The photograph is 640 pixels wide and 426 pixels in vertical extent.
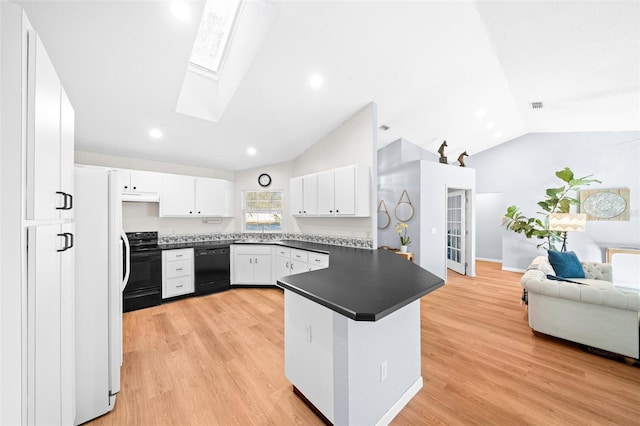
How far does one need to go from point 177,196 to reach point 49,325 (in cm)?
361

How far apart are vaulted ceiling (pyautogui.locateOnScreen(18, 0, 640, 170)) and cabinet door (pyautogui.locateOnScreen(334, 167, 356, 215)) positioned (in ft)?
2.81

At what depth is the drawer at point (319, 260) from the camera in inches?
134

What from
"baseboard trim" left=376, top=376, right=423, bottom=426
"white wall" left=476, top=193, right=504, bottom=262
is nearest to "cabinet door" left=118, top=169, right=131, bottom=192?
"baseboard trim" left=376, top=376, right=423, bottom=426

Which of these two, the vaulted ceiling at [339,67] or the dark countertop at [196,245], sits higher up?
the vaulted ceiling at [339,67]

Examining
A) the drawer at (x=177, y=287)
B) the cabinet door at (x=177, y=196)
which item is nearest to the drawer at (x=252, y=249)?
the drawer at (x=177, y=287)

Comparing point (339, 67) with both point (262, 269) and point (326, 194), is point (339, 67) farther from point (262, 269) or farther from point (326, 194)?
point (262, 269)

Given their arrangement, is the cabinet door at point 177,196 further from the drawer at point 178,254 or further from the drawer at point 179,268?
the drawer at point 179,268

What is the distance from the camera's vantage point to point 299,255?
13.0 ft

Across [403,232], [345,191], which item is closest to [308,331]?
[345,191]

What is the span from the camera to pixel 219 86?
127 inches

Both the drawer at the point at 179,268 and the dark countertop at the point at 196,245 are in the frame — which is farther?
the dark countertop at the point at 196,245

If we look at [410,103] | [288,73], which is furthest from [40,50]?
[410,103]

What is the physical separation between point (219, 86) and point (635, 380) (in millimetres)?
5195

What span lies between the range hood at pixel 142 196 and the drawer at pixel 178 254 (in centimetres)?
91
